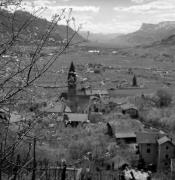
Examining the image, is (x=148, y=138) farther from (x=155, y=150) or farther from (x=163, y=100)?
(x=163, y=100)

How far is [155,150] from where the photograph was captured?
2205 centimetres

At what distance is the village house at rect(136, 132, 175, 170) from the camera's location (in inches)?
824

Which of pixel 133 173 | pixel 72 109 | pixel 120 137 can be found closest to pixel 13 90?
pixel 133 173

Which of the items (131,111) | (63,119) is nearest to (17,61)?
(63,119)

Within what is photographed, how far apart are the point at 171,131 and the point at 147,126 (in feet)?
11.2

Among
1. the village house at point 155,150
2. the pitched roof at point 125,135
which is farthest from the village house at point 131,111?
the village house at point 155,150

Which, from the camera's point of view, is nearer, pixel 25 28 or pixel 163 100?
pixel 25 28

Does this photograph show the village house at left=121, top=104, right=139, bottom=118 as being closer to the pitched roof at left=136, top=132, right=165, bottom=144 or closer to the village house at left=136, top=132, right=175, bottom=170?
the pitched roof at left=136, top=132, right=165, bottom=144

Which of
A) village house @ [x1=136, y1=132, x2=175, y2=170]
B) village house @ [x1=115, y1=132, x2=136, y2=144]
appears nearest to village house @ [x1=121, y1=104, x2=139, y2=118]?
village house @ [x1=115, y1=132, x2=136, y2=144]

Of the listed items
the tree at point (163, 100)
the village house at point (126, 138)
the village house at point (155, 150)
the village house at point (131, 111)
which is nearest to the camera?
the village house at point (155, 150)

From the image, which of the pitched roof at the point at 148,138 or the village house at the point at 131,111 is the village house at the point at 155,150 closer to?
the pitched roof at the point at 148,138

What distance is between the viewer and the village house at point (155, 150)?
68.6 ft

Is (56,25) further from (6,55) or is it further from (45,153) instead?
(45,153)

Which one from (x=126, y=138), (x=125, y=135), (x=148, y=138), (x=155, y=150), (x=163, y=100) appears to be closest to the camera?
(x=155, y=150)
